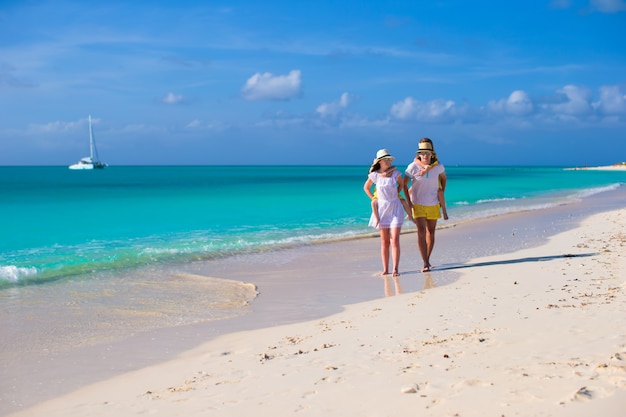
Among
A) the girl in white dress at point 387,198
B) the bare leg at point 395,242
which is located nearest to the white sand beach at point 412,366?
the bare leg at point 395,242

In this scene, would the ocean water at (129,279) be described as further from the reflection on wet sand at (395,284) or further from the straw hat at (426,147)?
the straw hat at (426,147)

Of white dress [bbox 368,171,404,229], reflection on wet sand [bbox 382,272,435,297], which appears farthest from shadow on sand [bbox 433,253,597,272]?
white dress [bbox 368,171,404,229]

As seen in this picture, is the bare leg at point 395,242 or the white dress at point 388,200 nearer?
the white dress at point 388,200

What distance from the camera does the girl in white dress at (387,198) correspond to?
8.90 m

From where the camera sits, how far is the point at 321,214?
82.2 ft

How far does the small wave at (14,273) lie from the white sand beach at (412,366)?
5.90 m

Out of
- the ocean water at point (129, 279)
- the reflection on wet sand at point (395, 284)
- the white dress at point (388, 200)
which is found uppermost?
the white dress at point (388, 200)

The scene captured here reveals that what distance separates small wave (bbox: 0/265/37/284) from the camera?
10.2 m

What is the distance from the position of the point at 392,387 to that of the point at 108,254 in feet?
35.9

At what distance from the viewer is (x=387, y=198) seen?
29.5ft

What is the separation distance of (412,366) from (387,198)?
4.80m

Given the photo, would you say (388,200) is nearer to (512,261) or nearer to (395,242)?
(395,242)

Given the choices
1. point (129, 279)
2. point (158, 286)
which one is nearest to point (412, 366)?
point (158, 286)

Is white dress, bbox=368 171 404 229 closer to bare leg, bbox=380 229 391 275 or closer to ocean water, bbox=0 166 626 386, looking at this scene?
bare leg, bbox=380 229 391 275
